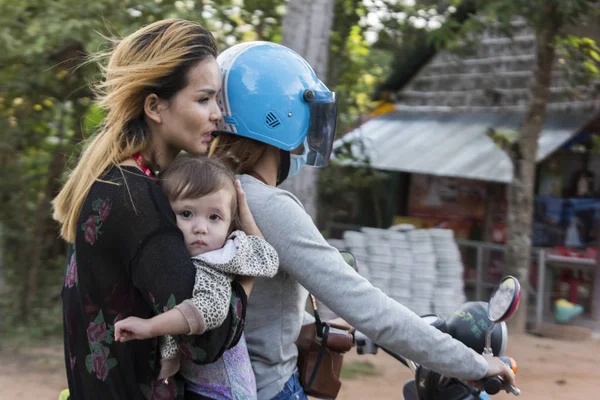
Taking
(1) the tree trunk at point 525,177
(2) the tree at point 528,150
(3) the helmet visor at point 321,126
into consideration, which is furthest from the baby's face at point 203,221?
(1) the tree trunk at point 525,177

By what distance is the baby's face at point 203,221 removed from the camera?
1.86 metres

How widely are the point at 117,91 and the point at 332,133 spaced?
2.21 ft

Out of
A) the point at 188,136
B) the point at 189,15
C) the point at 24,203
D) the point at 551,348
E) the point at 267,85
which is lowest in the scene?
the point at 551,348

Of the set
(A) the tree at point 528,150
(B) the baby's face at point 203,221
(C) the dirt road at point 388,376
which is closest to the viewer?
(B) the baby's face at point 203,221

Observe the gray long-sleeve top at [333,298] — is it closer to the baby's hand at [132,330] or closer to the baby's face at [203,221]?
the baby's face at [203,221]

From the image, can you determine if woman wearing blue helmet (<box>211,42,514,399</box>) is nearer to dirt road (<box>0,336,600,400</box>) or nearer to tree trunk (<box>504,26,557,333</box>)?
dirt road (<box>0,336,600,400</box>)

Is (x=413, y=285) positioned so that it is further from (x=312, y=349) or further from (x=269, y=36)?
(x=312, y=349)

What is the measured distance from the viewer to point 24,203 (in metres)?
8.29

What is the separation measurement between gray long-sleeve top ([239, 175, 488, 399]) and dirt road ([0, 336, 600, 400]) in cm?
414

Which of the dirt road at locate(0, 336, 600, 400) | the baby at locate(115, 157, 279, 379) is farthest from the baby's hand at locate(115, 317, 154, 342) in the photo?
the dirt road at locate(0, 336, 600, 400)

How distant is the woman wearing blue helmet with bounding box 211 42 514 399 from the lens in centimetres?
200

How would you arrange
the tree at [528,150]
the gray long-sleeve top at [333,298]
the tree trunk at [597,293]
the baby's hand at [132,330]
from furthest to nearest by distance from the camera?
the tree trunk at [597,293], the tree at [528,150], the gray long-sleeve top at [333,298], the baby's hand at [132,330]

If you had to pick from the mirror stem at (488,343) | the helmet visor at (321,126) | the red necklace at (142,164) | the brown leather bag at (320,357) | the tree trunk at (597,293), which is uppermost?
the helmet visor at (321,126)

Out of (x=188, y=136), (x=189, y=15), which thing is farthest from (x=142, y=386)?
(x=189, y=15)
